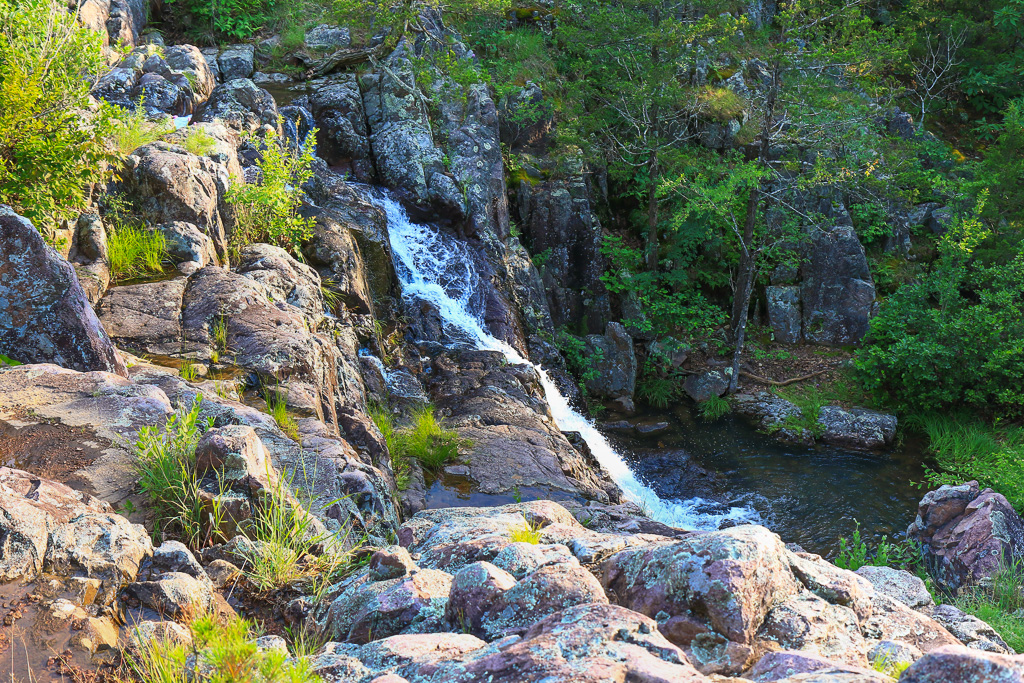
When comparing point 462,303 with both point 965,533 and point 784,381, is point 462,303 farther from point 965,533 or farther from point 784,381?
point 784,381

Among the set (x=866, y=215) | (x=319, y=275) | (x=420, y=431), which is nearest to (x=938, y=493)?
(x=420, y=431)

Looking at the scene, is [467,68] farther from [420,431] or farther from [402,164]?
[420,431]

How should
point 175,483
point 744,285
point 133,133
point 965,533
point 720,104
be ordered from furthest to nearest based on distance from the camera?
point 720,104
point 744,285
point 965,533
point 133,133
point 175,483

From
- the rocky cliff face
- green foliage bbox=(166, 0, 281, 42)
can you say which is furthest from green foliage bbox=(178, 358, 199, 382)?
green foliage bbox=(166, 0, 281, 42)

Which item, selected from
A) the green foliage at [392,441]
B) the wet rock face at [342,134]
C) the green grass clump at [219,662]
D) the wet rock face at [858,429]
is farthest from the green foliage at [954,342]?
the green grass clump at [219,662]

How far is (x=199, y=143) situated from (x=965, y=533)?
1094 centimetres

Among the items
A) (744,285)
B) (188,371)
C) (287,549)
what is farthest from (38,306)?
(744,285)

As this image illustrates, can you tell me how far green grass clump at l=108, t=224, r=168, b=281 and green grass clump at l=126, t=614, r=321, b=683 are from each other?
5.09 metres

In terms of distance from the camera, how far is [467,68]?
49.2 feet

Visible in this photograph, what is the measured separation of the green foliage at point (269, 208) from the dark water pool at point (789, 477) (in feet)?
25.1

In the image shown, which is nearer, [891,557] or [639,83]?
[891,557]

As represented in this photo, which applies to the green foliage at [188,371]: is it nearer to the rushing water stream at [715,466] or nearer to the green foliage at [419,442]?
the green foliage at [419,442]

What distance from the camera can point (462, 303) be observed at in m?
11.9

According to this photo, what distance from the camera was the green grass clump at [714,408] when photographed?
1468cm
